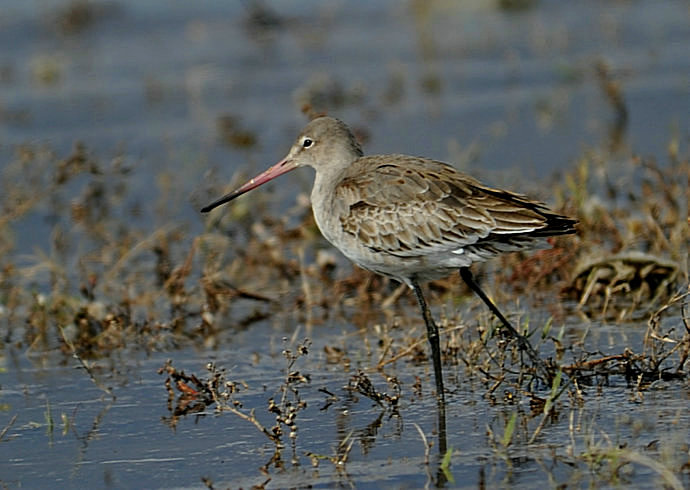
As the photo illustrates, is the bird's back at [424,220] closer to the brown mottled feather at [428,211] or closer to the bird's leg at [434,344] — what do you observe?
the brown mottled feather at [428,211]

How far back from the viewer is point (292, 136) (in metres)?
12.6

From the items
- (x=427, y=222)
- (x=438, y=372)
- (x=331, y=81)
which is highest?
(x=331, y=81)

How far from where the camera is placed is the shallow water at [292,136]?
5586 mm

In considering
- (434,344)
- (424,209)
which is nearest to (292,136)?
(424,209)

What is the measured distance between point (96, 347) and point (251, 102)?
6987 millimetres

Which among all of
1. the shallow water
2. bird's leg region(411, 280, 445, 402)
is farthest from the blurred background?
bird's leg region(411, 280, 445, 402)

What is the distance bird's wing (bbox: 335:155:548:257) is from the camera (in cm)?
636

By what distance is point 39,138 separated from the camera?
12773mm

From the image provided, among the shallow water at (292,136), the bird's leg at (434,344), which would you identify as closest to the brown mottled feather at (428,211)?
the bird's leg at (434,344)

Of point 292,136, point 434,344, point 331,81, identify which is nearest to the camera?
point 434,344

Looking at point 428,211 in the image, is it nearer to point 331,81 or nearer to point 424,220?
point 424,220

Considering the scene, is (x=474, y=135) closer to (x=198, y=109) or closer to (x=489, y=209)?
(x=198, y=109)

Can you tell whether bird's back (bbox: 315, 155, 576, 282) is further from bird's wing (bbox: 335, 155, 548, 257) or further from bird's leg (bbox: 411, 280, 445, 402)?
bird's leg (bbox: 411, 280, 445, 402)

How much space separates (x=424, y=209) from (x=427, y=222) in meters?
0.07
